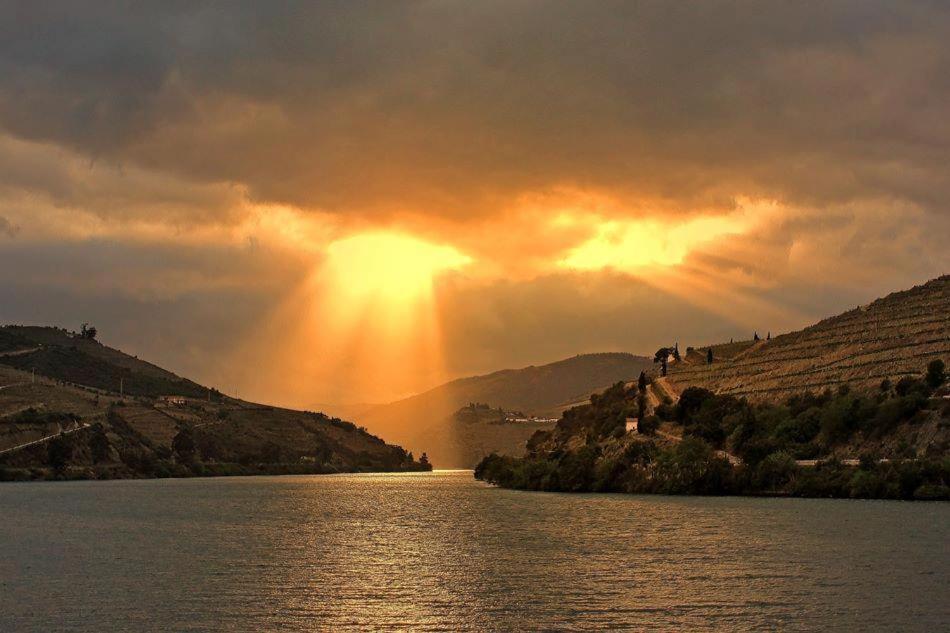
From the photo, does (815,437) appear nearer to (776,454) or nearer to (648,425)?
(776,454)

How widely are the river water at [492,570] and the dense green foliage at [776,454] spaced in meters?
10.2

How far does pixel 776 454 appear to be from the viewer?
14925 centimetres

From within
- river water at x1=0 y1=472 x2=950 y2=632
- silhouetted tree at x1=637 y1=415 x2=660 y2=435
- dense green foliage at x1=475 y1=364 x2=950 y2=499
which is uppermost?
silhouetted tree at x1=637 y1=415 x2=660 y2=435

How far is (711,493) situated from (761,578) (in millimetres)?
94429

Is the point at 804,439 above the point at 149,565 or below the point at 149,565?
above

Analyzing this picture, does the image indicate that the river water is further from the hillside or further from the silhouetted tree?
the silhouetted tree

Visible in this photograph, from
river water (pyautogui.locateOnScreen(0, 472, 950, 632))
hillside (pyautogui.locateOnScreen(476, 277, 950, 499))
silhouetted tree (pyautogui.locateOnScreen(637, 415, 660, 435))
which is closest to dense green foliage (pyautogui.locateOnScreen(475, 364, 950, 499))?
hillside (pyautogui.locateOnScreen(476, 277, 950, 499))

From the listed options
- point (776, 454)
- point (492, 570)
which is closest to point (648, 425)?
point (776, 454)

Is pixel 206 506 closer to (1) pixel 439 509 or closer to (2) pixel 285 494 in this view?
(1) pixel 439 509

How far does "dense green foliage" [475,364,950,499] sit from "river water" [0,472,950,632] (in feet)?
33.4

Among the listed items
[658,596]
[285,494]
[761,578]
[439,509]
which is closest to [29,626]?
[658,596]

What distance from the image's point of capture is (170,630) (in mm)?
50500

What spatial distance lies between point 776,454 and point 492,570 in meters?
86.6

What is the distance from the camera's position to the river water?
53125 millimetres
